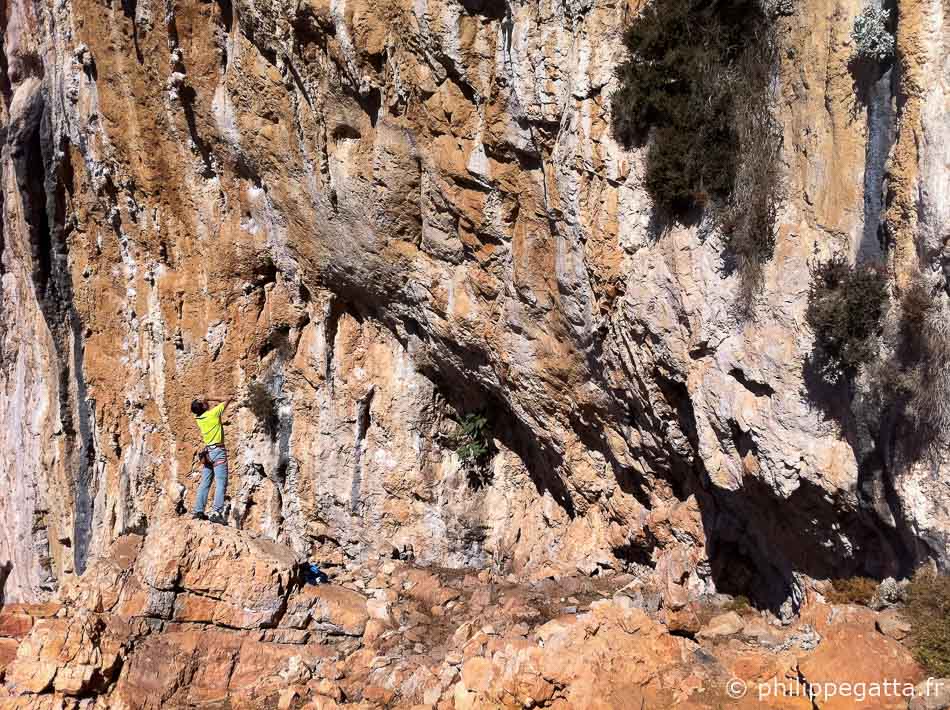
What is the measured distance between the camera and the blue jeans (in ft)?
35.0

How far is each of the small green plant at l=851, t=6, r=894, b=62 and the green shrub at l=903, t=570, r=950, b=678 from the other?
151 inches

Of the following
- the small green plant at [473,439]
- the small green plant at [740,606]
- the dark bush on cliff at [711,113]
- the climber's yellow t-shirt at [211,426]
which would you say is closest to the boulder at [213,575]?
the climber's yellow t-shirt at [211,426]

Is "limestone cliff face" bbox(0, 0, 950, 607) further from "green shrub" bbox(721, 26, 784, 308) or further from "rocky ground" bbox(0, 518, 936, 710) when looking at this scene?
"rocky ground" bbox(0, 518, 936, 710)

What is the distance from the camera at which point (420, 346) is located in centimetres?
1073

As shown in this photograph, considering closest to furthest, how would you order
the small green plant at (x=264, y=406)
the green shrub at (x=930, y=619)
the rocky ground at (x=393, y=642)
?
the green shrub at (x=930, y=619) → the rocky ground at (x=393, y=642) → the small green plant at (x=264, y=406)

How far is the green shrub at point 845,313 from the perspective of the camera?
591 cm

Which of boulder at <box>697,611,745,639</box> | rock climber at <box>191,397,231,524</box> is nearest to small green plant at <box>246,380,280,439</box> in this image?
rock climber at <box>191,397,231,524</box>

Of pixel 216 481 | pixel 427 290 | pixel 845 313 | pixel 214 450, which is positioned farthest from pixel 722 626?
pixel 214 450

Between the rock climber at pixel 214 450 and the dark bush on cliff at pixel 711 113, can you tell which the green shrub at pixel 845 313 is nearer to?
the dark bush on cliff at pixel 711 113

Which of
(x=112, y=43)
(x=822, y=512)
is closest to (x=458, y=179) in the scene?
(x=822, y=512)

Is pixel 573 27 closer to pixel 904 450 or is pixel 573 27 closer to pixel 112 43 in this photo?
pixel 904 450

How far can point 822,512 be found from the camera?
671cm

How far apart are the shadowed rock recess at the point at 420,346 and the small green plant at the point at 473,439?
108 millimetres

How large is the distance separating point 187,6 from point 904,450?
9994 mm
